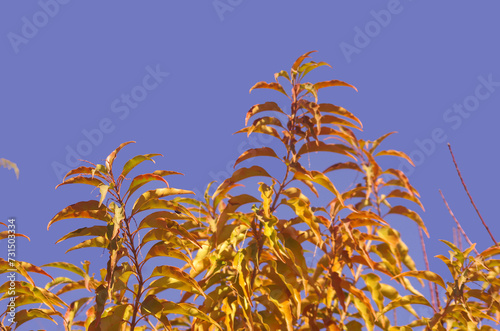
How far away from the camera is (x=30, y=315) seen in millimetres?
2537

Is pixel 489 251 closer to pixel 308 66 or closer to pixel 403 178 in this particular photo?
pixel 403 178

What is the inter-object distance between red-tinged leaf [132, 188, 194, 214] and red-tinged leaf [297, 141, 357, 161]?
65 cm

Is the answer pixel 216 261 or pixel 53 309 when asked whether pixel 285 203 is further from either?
pixel 53 309

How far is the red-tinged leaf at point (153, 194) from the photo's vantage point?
7.78ft

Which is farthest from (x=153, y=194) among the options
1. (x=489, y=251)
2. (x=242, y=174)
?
(x=489, y=251)

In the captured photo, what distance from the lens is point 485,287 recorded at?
2723 mm

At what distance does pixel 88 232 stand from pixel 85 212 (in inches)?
3.5

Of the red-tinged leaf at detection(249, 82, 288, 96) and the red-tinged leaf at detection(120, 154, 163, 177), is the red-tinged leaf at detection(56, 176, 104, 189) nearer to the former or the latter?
the red-tinged leaf at detection(120, 154, 163, 177)

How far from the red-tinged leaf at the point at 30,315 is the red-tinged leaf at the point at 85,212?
0.51 meters

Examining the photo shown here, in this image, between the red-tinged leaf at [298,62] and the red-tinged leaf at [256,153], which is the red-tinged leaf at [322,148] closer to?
the red-tinged leaf at [256,153]

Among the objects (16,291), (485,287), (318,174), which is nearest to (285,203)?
(318,174)

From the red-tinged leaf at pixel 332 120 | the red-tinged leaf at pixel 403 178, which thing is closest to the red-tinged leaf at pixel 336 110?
the red-tinged leaf at pixel 332 120

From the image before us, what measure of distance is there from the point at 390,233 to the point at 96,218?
148 centimetres

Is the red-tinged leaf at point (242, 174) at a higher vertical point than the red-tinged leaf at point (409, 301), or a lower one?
higher
